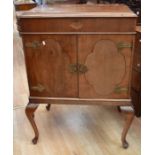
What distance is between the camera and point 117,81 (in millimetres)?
1449

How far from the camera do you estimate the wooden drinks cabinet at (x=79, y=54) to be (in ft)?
4.38

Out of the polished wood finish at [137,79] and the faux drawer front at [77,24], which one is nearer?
the faux drawer front at [77,24]

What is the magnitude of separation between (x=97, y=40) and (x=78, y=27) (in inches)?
4.9

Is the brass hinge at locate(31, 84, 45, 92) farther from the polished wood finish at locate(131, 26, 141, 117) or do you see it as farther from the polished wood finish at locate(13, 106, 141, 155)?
the polished wood finish at locate(131, 26, 141, 117)

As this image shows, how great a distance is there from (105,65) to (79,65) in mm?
146

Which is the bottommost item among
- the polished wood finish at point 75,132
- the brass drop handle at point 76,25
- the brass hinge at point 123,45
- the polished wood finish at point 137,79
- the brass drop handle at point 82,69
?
the polished wood finish at point 75,132

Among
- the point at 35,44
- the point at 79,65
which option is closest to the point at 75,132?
the point at 79,65

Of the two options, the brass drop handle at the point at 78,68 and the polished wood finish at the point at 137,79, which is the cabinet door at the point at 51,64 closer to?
the brass drop handle at the point at 78,68

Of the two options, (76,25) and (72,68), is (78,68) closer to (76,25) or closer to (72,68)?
(72,68)

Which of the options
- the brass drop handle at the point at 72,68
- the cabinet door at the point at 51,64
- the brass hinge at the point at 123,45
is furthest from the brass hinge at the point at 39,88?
the brass hinge at the point at 123,45

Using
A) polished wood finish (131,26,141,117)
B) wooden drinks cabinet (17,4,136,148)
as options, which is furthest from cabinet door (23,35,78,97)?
polished wood finish (131,26,141,117)

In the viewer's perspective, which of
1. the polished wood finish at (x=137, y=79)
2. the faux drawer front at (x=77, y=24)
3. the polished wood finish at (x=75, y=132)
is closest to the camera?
the faux drawer front at (x=77, y=24)
